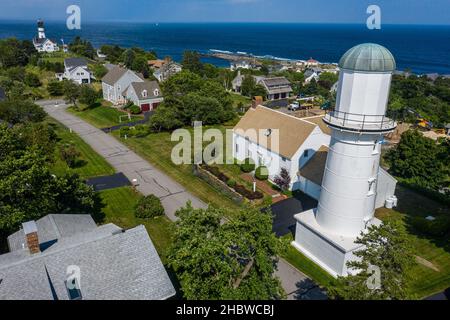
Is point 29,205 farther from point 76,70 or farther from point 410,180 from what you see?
point 76,70

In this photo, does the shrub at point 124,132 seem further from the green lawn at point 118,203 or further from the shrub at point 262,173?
the shrub at point 262,173

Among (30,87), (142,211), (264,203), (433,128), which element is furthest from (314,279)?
(30,87)

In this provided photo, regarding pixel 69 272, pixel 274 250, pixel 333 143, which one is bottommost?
pixel 69 272

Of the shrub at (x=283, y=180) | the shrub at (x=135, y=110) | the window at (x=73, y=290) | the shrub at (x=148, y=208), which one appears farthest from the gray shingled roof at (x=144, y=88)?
the window at (x=73, y=290)

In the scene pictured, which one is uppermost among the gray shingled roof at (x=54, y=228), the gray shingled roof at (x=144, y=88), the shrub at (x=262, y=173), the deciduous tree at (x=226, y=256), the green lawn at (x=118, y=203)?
the gray shingled roof at (x=144, y=88)

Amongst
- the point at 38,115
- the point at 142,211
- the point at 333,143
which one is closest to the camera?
the point at 333,143

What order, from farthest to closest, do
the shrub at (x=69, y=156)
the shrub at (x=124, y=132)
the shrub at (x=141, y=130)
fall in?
1. the shrub at (x=141, y=130)
2. the shrub at (x=124, y=132)
3. the shrub at (x=69, y=156)
